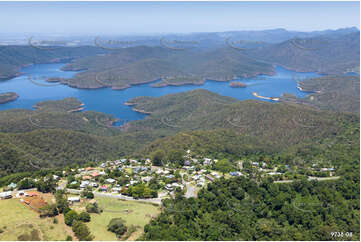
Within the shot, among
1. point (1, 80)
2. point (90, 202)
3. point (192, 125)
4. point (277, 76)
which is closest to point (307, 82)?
point (277, 76)

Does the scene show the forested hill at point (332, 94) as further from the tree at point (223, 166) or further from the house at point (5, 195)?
the house at point (5, 195)

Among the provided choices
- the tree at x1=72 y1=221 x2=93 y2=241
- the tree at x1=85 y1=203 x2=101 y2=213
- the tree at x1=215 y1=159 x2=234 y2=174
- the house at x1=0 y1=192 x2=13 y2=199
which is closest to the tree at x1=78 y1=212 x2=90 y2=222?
the tree at x1=72 y1=221 x2=93 y2=241

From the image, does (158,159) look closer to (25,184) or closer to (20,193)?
(25,184)

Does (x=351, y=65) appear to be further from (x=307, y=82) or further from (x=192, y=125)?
(x=192, y=125)

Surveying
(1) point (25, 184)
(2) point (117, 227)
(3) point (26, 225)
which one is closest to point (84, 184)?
A: (1) point (25, 184)

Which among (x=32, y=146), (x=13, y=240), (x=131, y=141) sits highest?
(x=13, y=240)

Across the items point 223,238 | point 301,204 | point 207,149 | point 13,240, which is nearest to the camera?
point 13,240

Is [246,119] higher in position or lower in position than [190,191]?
lower
